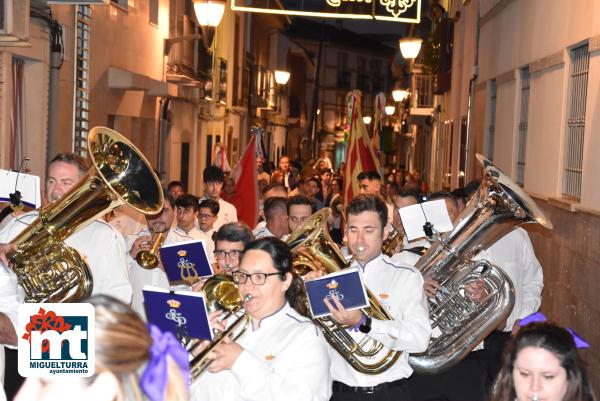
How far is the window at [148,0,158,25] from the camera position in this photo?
18.3 meters

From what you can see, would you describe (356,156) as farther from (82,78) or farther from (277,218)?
(277,218)

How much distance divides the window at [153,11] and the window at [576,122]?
9.25 meters

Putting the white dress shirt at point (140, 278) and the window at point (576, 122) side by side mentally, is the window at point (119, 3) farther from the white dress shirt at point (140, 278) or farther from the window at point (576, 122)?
the white dress shirt at point (140, 278)

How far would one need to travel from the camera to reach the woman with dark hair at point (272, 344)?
14.5 ft

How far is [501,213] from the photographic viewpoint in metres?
7.11

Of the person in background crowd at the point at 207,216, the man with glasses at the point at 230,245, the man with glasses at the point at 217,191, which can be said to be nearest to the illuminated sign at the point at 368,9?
the man with glasses at the point at 217,191

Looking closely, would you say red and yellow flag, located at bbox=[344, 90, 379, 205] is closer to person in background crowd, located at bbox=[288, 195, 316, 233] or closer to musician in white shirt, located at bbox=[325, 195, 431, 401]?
person in background crowd, located at bbox=[288, 195, 316, 233]

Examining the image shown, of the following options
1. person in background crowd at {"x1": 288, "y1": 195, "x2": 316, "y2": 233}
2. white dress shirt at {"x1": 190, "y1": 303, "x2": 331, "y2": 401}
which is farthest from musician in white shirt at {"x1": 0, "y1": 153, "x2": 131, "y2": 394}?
person in background crowd at {"x1": 288, "y1": 195, "x2": 316, "y2": 233}

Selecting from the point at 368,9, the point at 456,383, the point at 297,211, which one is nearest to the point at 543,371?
the point at 456,383

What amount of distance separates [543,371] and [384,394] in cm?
209

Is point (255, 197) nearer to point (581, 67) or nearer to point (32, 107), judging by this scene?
point (32, 107)

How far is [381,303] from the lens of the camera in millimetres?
5977

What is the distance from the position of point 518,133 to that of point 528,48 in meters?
1.24

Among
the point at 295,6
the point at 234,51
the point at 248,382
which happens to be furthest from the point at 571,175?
the point at 234,51
